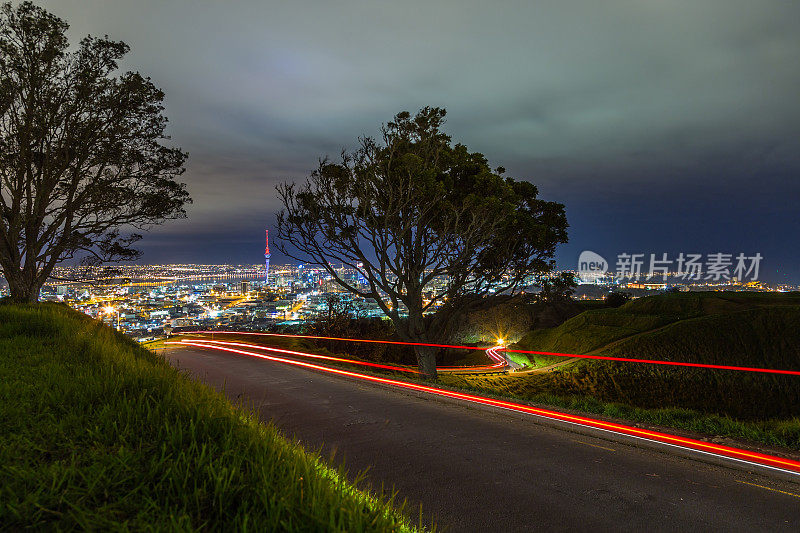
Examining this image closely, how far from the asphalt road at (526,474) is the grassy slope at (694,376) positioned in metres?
2.07

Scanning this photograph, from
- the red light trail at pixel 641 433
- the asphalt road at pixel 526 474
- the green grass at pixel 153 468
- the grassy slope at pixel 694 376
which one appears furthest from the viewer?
the grassy slope at pixel 694 376

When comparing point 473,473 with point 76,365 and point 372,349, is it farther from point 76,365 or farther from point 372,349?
point 372,349

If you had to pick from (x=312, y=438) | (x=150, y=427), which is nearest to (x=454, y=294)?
(x=312, y=438)

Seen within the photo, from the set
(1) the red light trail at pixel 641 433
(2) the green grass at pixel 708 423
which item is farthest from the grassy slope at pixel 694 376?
(1) the red light trail at pixel 641 433

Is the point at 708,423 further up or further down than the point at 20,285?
further down

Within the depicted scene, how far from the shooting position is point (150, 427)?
3633 millimetres

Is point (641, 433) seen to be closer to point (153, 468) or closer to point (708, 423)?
point (708, 423)

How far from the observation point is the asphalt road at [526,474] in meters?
4.03

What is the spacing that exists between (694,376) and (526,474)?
44.3 ft

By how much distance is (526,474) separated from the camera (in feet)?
16.6

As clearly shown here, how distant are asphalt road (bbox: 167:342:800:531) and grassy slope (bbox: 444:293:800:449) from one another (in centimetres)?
207

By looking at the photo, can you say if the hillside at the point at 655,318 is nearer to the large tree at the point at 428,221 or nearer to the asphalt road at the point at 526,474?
the large tree at the point at 428,221

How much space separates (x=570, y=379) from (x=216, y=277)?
125323 millimetres

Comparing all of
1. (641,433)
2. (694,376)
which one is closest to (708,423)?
(641,433)
